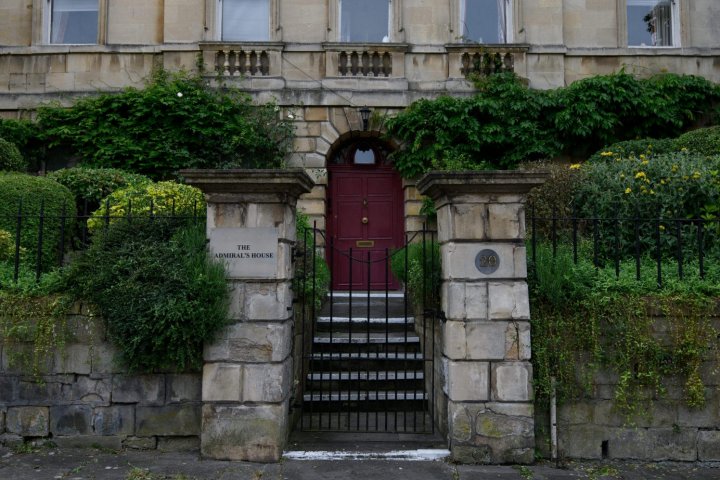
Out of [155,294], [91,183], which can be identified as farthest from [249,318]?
[91,183]

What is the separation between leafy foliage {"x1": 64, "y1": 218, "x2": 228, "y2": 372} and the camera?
16.3ft

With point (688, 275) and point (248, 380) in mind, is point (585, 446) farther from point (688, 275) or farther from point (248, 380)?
point (248, 380)

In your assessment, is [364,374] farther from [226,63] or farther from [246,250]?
[226,63]

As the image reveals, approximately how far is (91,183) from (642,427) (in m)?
8.55

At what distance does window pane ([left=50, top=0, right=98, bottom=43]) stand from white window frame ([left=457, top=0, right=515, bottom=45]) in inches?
297

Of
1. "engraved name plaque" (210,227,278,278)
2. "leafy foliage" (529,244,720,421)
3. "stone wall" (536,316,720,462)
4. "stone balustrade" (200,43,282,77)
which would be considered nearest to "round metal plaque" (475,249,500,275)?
"leafy foliage" (529,244,720,421)

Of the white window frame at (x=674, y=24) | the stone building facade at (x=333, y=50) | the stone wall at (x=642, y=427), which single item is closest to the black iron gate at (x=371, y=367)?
the stone wall at (x=642, y=427)

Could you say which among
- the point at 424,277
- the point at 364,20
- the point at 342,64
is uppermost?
the point at 364,20

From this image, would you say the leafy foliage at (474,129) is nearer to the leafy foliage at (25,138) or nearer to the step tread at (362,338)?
the step tread at (362,338)

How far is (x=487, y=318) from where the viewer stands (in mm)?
5137

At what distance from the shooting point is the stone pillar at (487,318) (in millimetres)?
5055

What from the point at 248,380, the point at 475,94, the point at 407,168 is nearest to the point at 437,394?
the point at 248,380

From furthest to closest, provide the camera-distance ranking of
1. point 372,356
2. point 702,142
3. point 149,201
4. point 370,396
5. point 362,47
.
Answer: point 362,47 → point 702,142 → point 149,201 → point 372,356 → point 370,396

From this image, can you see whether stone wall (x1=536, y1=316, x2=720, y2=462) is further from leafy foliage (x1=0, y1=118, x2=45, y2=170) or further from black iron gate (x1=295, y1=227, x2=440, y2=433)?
leafy foliage (x1=0, y1=118, x2=45, y2=170)
